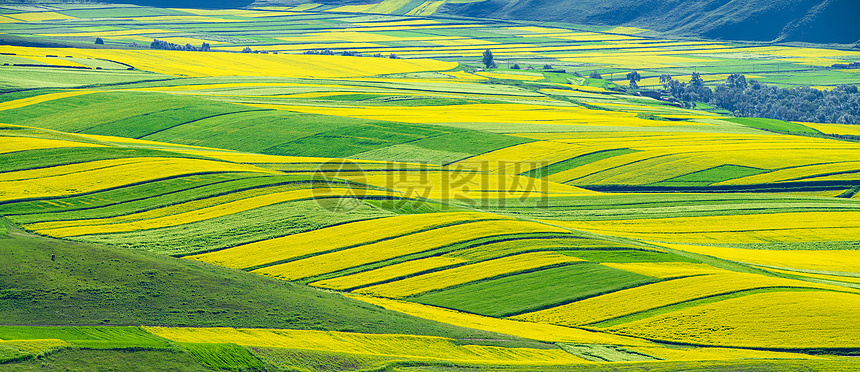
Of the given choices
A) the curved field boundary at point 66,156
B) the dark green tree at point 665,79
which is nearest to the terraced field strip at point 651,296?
the curved field boundary at point 66,156

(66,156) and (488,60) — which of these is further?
(488,60)

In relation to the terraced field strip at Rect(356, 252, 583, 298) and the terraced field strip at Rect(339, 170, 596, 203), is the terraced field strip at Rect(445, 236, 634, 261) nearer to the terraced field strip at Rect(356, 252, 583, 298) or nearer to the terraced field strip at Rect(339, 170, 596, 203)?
the terraced field strip at Rect(356, 252, 583, 298)

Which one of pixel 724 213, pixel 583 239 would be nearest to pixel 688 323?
pixel 583 239

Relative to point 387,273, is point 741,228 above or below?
below

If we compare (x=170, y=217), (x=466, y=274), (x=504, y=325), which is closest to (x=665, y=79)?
(x=170, y=217)

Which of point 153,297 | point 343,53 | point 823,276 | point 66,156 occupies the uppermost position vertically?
point 343,53

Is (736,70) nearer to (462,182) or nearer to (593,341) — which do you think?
(462,182)

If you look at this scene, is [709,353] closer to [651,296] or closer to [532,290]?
[651,296]
